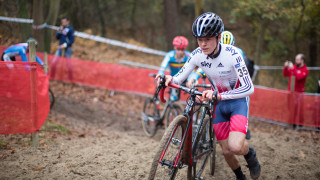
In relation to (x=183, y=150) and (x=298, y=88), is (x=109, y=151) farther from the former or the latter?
(x=298, y=88)

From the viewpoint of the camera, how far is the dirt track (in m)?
4.28

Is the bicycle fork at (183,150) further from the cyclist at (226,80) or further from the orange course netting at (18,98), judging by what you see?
the orange course netting at (18,98)

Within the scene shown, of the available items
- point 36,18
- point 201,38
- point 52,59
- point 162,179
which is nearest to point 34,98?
point 162,179

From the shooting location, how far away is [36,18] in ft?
32.9

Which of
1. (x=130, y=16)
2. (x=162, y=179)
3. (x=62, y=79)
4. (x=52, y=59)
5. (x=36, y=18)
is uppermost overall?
(x=130, y=16)

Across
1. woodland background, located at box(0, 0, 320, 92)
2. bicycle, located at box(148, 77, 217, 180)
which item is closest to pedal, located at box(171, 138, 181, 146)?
bicycle, located at box(148, 77, 217, 180)

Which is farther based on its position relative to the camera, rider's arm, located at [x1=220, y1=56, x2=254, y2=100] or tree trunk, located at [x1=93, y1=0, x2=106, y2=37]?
tree trunk, located at [x1=93, y1=0, x2=106, y2=37]

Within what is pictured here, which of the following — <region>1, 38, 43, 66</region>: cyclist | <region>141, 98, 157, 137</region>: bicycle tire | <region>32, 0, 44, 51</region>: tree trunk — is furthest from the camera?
<region>32, 0, 44, 51</region>: tree trunk

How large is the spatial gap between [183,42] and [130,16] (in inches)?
652

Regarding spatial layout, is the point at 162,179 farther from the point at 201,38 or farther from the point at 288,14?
the point at 288,14

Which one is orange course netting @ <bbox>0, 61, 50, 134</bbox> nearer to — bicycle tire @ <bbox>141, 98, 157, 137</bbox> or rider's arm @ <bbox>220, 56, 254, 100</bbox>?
bicycle tire @ <bbox>141, 98, 157, 137</bbox>

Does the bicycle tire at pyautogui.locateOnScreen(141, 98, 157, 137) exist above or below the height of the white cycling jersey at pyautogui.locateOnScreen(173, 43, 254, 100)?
below

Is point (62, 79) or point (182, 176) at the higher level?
point (62, 79)

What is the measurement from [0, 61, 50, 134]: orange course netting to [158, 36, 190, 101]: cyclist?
2.87 meters
